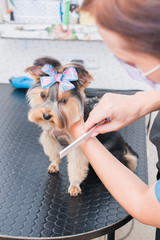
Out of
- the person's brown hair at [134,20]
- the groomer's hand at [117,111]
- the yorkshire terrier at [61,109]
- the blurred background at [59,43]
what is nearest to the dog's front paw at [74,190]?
the yorkshire terrier at [61,109]

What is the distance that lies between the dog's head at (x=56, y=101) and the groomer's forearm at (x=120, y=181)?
331 mm

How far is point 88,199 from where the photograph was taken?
925 millimetres

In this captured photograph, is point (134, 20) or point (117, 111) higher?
point (134, 20)

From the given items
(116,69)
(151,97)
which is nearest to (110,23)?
(151,97)

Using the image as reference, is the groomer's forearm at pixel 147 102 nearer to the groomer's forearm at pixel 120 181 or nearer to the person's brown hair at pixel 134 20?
the groomer's forearm at pixel 120 181

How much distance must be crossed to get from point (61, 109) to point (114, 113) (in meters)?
0.31

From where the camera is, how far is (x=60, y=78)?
97cm

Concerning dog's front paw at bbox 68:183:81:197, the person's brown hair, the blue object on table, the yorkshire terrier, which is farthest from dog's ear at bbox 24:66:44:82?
the blue object on table

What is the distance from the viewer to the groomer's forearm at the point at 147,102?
840 millimetres

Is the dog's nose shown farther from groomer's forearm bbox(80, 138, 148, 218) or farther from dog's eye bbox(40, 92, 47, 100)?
groomer's forearm bbox(80, 138, 148, 218)

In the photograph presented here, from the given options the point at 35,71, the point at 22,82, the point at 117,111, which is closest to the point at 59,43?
the point at 22,82

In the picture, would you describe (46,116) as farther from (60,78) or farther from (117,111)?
(117,111)

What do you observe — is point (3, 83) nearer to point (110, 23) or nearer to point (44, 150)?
point (44, 150)

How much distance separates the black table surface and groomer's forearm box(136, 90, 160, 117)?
31 cm
